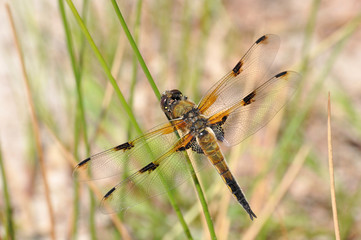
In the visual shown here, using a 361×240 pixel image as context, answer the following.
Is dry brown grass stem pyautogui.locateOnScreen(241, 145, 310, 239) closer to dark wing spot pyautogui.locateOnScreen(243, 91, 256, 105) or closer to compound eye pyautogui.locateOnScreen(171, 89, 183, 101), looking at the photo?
dark wing spot pyautogui.locateOnScreen(243, 91, 256, 105)

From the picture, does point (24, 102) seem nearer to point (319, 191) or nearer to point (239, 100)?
point (239, 100)

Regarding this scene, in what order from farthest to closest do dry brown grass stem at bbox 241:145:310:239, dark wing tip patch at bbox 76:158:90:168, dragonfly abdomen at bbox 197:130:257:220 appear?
1. dry brown grass stem at bbox 241:145:310:239
2. dragonfly abdomen at bbox 197:130:257:220
3. dark wing tip patch at bbox 76:158:90:168

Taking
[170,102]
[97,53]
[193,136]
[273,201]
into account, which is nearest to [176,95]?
[170,102]

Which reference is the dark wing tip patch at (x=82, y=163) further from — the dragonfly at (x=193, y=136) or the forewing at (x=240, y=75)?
the forewing at (x=240, y=75)

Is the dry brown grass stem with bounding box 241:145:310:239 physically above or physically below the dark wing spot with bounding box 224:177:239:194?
below

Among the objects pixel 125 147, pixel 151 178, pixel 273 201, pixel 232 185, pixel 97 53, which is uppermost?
pixel 97 53

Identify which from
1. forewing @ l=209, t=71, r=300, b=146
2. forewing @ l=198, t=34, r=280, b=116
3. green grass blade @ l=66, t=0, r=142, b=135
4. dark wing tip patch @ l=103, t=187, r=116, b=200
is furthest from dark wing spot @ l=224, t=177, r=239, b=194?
green grass blade @ l=66, t=0, r=142, b=135

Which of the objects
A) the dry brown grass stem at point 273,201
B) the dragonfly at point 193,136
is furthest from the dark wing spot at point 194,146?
the dry brown grass stem at point 273,201

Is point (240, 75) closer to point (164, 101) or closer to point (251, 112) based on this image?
point (251, 112)
